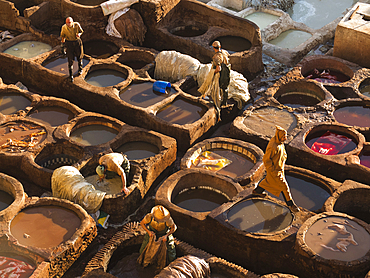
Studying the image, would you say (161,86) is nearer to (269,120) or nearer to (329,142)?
(269,120)

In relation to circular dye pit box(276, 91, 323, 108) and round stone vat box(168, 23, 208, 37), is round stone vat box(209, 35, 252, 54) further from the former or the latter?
circular dye pit box(276, 91, 323, 108)

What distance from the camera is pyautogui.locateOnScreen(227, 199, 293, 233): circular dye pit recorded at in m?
9.95

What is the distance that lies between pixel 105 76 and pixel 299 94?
19.7 ft

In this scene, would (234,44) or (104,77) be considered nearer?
(104,77)

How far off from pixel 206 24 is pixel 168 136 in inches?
253

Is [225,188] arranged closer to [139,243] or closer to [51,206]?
[139,243]

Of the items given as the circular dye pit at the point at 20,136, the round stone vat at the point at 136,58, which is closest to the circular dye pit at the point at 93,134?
the circular dye pit at the point at 20,136

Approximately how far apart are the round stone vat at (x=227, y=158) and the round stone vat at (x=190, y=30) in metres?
6.55

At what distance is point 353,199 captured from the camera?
1095 centimetres

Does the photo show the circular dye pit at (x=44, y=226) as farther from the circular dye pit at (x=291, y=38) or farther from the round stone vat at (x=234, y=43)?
the circular dye pit at (x=291, y=38)

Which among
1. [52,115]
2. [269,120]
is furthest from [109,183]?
[269,120]

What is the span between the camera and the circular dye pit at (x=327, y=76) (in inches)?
608

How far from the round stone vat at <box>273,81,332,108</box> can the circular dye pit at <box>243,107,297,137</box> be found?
3.39 ft

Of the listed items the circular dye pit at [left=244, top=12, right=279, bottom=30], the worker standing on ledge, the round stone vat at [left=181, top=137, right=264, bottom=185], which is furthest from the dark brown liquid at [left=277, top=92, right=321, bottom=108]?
the worker standing on ledge
